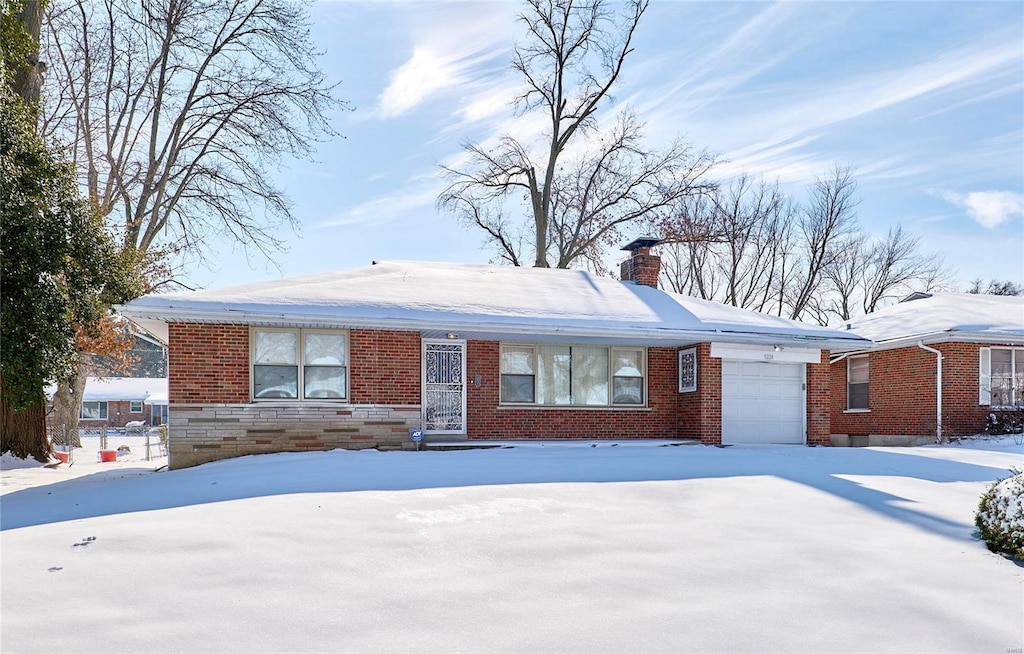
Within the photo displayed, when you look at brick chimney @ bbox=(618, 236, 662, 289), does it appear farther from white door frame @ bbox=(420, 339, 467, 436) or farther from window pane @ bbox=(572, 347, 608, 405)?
white door frame @ bbox=(420, 339, 467, 436)

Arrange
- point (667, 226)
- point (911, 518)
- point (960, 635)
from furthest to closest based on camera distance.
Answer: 1. point (667, 226)
2. point (911, 518)
3. point (960, 635)

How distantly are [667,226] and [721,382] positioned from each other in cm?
1771

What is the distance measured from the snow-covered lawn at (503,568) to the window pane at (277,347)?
3.90 meters

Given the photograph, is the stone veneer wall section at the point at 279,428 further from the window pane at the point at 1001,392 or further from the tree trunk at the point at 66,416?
the window pane at the point at 1001,392

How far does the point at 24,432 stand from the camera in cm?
1470

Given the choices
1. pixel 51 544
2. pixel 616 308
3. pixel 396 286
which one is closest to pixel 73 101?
pixel 396 286

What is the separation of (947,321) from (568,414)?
433 inches

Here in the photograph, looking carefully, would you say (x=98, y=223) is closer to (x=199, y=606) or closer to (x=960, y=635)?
(x=199, y=606)

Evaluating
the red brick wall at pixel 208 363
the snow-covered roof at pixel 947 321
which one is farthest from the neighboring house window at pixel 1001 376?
the red brick wall at pixel 208 363

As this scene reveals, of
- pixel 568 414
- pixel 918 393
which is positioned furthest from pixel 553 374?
pixel 918 393

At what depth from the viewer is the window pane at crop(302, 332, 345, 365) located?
12742 millimetres

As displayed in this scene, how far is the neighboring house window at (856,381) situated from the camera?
20.2 m

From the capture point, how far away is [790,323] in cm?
1605

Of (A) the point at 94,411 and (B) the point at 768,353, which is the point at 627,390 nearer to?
(B) the point at 768,353
